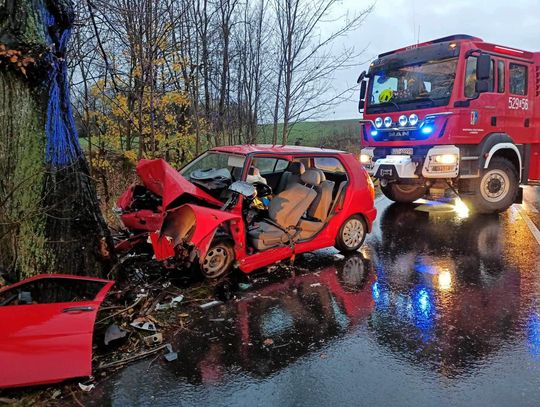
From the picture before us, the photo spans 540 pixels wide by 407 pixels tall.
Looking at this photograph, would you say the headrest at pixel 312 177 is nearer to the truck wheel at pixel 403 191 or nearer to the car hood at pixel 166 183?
the car hood at pixel 166 183

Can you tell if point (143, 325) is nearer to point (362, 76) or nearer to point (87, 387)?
point (87, 387)

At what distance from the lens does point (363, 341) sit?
392 centimetres

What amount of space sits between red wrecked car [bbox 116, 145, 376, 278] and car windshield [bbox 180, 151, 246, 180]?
0.01 meters

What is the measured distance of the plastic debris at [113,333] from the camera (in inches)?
143

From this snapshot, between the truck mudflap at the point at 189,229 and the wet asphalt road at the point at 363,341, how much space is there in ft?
2.48

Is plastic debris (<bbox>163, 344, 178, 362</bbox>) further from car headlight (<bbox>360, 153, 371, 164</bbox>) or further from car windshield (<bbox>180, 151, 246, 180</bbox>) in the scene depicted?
car headlight (<bbox>360, 153, 371, 164</bbox>)

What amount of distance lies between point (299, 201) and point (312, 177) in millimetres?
476

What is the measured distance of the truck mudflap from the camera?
467 cm

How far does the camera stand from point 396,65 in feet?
32.0

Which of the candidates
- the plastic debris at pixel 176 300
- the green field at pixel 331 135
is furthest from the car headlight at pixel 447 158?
the green field at pixel 331 135

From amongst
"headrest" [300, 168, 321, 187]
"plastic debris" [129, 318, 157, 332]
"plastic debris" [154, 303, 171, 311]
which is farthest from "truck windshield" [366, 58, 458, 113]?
"plastic debris" [129, 318, 157, 332]

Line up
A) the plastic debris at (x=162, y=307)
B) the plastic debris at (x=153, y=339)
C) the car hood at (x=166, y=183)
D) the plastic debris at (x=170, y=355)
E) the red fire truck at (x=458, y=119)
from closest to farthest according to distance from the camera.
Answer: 1. the plastic debris at (x=170, y=355)
2. the plastic debris at (x=153, y=339)
3. the plastic debris at (x=162, y=307)
4. the car hood at (x=166, y=183)
5. the red fire truck at (x=458, y=119)

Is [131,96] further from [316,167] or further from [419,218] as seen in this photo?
[419,218]

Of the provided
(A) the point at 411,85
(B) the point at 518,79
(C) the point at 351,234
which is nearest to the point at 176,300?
(C) the point at 351,234
